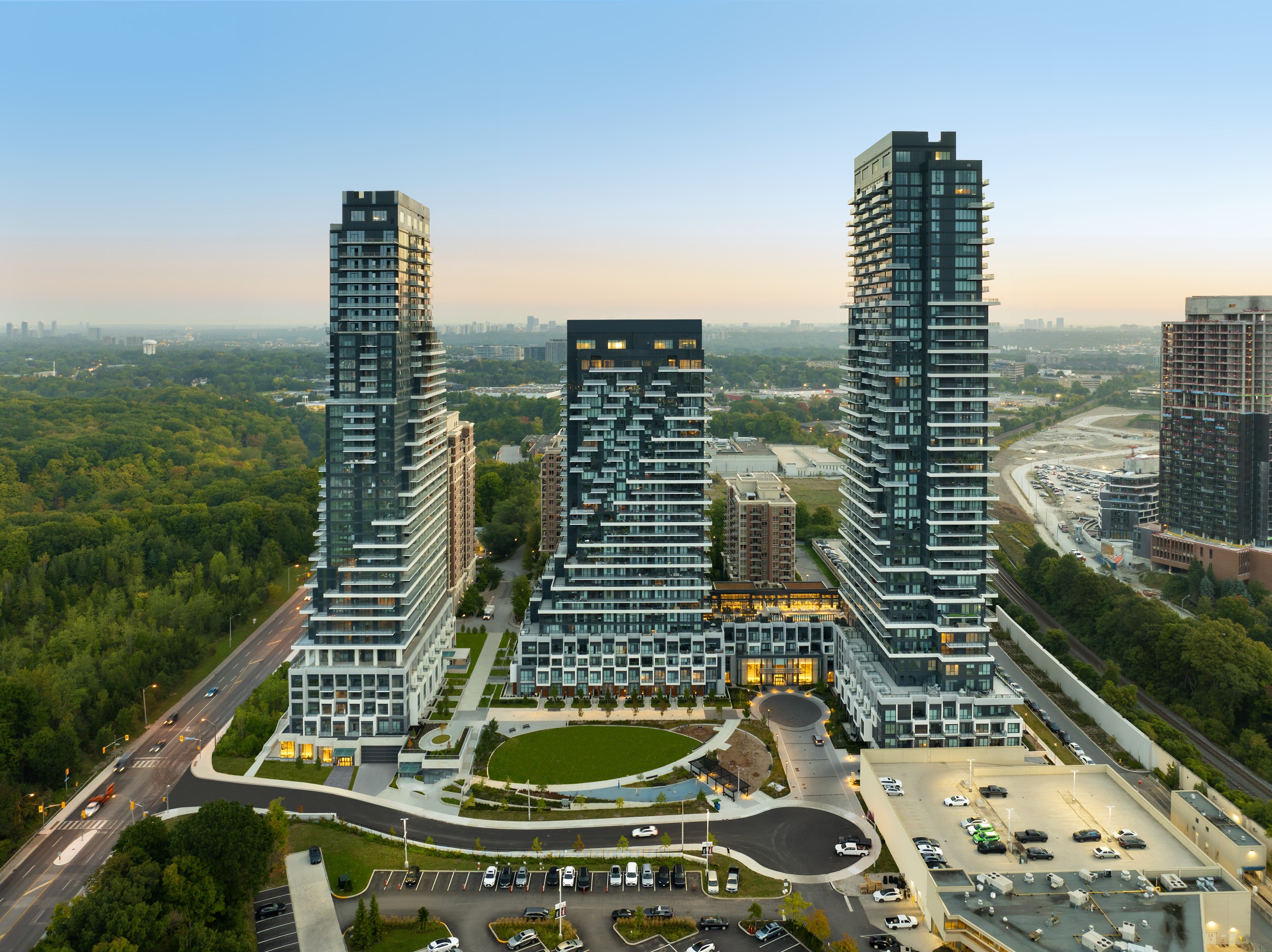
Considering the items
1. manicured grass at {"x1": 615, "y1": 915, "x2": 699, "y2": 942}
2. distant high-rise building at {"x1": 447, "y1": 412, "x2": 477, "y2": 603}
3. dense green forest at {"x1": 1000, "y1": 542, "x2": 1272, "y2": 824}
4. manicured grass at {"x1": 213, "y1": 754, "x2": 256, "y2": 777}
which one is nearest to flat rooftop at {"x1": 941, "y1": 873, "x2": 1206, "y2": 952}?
manicured grass at {"x1": 615, "y1": 915, "x2": 699, "y2": 942}

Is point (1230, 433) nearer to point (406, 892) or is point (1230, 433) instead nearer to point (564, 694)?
point (564, 694)

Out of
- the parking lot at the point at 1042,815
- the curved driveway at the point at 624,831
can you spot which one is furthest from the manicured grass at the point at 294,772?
the parking lot at the point at 1042,815

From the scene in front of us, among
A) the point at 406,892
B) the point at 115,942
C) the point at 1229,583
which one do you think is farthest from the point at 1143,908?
the point at 1229,583

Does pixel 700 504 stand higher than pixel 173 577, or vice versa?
pixel 700 504

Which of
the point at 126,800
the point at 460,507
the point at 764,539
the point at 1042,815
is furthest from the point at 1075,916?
the point at 460,507

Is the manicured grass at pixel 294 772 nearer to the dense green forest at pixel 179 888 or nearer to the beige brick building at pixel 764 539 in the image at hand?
the dense green forest at pixel 179 888

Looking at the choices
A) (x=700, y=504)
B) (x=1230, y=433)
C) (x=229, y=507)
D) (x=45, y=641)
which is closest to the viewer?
(x=700, y=504)

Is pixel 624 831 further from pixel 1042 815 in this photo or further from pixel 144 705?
pixel 144 705

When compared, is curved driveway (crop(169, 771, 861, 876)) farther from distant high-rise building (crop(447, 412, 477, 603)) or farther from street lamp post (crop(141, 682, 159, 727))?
distant high-rise building (crop(447, 412, 477, 603))
